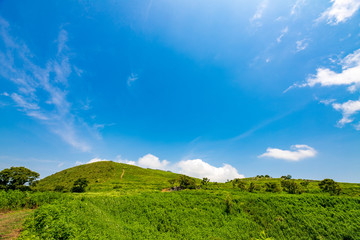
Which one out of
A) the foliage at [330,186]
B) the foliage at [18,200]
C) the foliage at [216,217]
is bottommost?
the foliage at [216,217]

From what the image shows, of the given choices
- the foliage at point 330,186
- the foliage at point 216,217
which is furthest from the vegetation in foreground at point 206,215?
the foliage at point 330,186

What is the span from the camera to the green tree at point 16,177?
4642 cm

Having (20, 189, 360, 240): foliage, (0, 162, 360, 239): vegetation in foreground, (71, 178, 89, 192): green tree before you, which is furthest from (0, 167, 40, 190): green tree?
(20, 189, 360, 240): foliage

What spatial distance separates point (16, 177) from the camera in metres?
48.0

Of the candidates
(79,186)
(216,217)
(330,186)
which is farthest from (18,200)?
(330,186)

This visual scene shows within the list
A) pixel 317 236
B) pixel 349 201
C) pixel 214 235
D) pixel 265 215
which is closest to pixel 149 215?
pixel 214 235

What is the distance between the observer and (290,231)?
946 inches

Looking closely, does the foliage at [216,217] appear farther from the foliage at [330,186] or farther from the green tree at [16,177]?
the green tree at [16,177]

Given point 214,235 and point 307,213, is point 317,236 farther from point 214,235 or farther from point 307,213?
point 214,235

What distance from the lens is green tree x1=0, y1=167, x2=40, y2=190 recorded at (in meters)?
46.4

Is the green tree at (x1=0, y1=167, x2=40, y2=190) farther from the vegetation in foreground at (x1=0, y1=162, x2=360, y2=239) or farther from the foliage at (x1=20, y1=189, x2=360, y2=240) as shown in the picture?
the foliage at (x1=20, y1=189, x2=360, y2=240)

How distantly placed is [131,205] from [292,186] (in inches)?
2031

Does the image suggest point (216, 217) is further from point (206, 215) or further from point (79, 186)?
point (79, 186)

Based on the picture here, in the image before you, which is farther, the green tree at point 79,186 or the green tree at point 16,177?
the green tree at point 79,186
